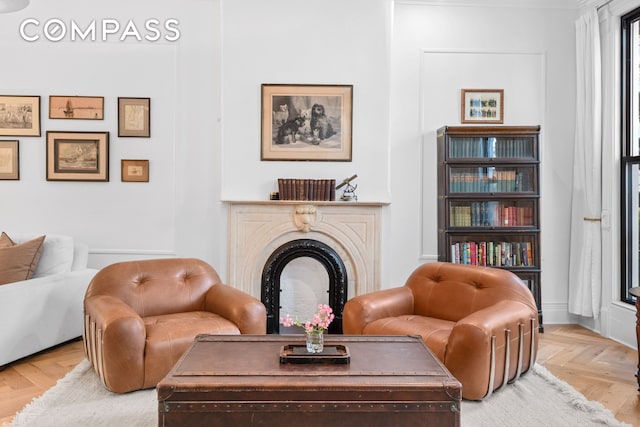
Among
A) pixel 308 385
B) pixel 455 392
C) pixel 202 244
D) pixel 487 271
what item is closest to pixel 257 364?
pixel 308 385

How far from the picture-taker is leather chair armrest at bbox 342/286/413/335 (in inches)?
128

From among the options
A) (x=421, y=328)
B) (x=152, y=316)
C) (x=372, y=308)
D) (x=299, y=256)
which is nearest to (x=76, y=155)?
(x=152, y=316)

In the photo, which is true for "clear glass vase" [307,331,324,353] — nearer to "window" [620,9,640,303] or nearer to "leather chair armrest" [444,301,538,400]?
"leather chair armrest" [444,301,538,400]

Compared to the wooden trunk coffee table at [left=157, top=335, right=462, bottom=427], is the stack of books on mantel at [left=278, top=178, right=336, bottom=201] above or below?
above

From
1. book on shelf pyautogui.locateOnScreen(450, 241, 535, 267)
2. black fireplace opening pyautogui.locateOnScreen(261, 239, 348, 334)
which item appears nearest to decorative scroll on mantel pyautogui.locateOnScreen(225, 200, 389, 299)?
black fireplace opening pyautogui.locateOnScreen(261, 239, 348, 334)

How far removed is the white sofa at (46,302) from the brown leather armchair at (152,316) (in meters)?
0.59

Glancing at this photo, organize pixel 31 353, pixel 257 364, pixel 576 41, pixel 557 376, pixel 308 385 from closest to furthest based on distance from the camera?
pixel 308 385
pixel 257 364
pixel 557 376
pixel 31 353
pixel 576 41

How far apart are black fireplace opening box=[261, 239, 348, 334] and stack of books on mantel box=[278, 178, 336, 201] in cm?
41

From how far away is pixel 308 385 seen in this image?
1971mm

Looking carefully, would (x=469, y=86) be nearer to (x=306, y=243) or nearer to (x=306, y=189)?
(x=306, y=189)

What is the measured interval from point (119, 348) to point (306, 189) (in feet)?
7.15

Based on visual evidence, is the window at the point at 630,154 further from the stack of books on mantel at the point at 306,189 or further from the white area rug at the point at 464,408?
the stack of books on mantel at the point at 306,189

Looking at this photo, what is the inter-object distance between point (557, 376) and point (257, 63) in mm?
3621

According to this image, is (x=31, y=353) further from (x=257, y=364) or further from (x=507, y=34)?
(x=507, y=34)
